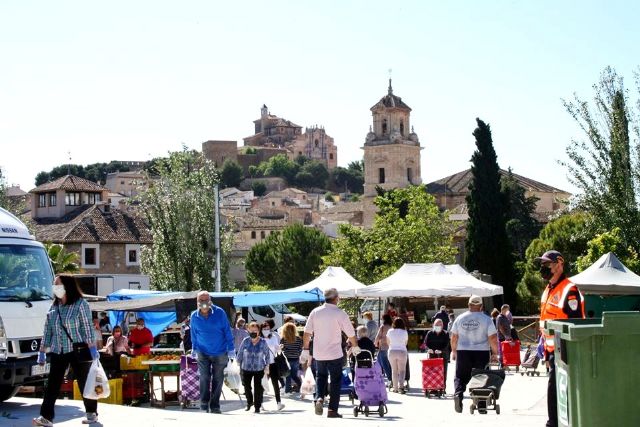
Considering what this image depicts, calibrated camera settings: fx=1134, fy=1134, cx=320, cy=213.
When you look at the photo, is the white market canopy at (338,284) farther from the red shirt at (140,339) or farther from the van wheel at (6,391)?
the van wheel at (6,391)

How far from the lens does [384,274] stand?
6153 centimetres

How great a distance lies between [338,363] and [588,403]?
617cm

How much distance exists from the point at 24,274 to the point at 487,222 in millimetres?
53251

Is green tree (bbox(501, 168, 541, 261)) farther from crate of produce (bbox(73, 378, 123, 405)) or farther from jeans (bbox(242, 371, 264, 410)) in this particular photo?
jeans (bbox(242, 371, 264, 410))

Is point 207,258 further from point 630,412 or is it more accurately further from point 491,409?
point 630,412

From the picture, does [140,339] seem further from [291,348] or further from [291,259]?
[291,259]

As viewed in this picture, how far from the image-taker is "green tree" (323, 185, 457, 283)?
62500mm

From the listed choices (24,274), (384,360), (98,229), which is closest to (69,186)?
(98,229)

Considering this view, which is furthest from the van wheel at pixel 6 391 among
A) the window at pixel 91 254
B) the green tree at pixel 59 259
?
the window at pixel 91 254

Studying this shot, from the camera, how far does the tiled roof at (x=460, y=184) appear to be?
128m

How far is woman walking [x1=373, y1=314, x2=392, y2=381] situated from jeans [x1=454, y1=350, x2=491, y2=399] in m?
6.91

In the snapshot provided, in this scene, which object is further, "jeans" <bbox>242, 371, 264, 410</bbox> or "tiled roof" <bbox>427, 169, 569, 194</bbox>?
"tiled roof" <bbox>427, 169, 569, 194</bbox>

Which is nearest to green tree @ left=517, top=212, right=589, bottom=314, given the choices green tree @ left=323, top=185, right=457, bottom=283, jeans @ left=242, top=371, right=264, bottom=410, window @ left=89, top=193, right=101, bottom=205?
green tree @ left=323, top=185, right=457, bottom=283

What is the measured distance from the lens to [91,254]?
75500 mm
